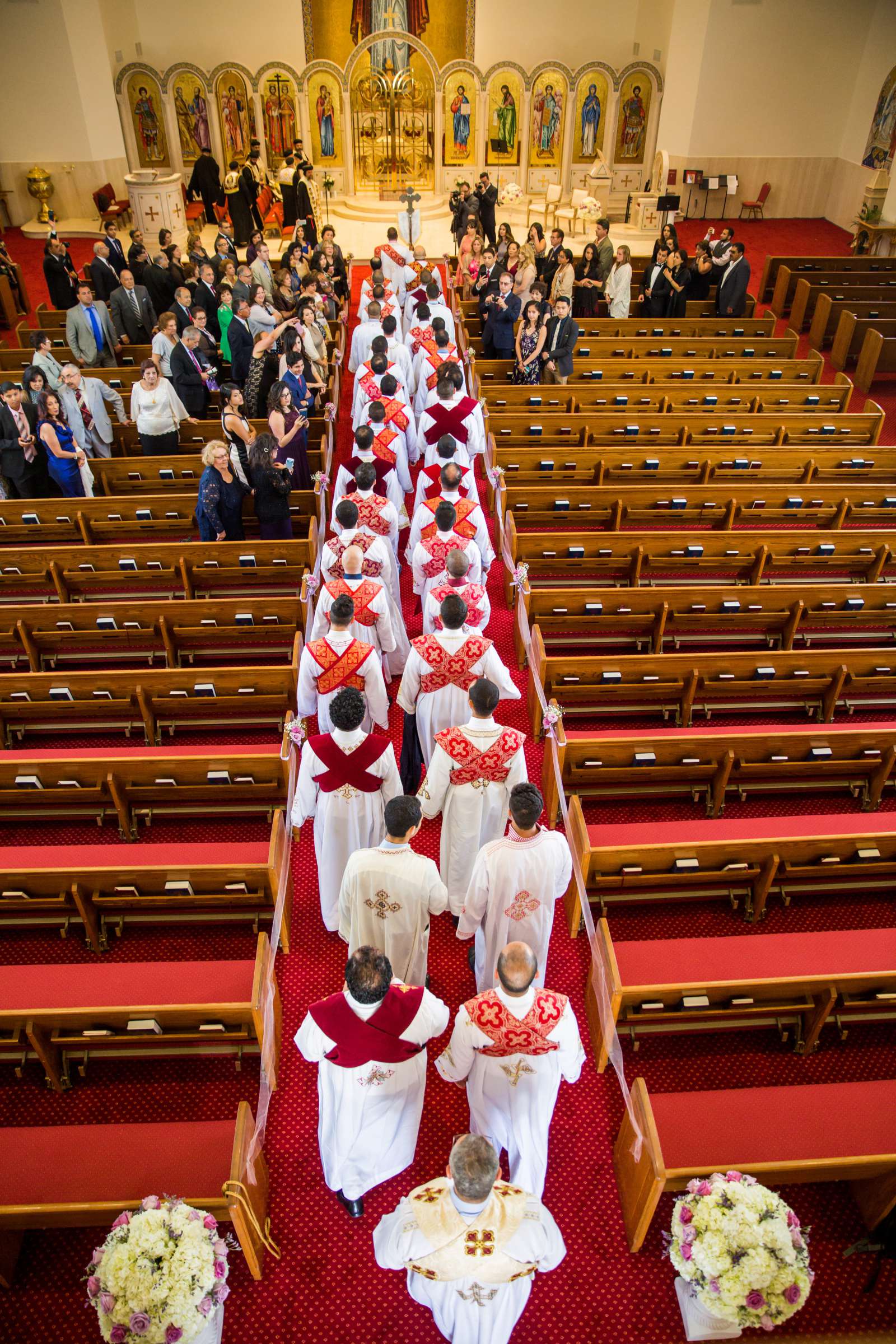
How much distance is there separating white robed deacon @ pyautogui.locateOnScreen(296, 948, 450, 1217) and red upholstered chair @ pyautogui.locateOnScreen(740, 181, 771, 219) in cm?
2062

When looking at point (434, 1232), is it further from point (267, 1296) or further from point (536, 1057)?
point (267, 1296)

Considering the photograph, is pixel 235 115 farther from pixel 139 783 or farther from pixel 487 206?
pixel 139 783

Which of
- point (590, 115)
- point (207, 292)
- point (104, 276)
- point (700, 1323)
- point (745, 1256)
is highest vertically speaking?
point (590, 115)

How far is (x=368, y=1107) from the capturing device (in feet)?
10.8

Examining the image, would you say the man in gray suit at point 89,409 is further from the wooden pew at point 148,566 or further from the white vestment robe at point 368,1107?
the white vestment robe at point 368,1107

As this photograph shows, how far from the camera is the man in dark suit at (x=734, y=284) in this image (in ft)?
38.4

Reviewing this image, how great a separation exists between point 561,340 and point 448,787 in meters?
6.26

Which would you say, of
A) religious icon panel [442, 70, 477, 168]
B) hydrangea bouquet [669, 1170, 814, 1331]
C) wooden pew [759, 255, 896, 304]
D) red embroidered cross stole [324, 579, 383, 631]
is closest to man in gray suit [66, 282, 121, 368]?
red embroidered cross stole [324, 579, 383, 631]

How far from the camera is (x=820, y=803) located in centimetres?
548

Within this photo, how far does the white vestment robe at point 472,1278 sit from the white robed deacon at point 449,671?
7.94ft

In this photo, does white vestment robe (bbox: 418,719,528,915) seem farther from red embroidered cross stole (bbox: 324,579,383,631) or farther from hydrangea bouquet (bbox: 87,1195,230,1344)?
hydrangea bouquet (bbox: 87,1195,230,1344)

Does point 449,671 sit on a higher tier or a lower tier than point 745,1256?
higher

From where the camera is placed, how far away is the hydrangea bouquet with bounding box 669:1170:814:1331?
2.82m

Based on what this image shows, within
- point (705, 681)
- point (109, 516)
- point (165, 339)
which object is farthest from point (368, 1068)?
point (165, 339)
